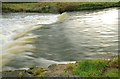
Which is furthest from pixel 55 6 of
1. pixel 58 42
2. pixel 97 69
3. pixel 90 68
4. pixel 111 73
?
pixel 111 73

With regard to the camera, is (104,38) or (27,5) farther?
(27,5)

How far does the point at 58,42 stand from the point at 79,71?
8.16 m

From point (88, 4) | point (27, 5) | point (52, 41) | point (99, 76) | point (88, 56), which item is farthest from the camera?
point (27, 5)

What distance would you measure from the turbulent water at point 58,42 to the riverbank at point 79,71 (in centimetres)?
238

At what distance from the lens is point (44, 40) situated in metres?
20.5

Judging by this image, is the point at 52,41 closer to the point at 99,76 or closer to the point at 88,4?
the point at 99,76

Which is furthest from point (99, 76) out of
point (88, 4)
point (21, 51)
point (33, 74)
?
point (88, 4)

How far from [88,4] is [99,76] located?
2888cm

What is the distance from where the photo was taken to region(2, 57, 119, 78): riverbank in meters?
11.3

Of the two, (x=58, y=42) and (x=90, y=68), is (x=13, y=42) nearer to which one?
(x=58, y=42)

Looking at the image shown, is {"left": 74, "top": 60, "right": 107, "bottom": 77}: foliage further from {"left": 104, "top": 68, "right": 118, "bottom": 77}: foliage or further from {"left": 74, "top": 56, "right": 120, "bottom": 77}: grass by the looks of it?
{"left": 104, "top": 68, "right": 118, "bottom": 77}: foliage

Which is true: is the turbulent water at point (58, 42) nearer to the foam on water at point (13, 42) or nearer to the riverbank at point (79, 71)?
the foam on water at point (13, 42)

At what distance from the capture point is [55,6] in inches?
1593

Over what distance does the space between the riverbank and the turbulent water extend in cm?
238
